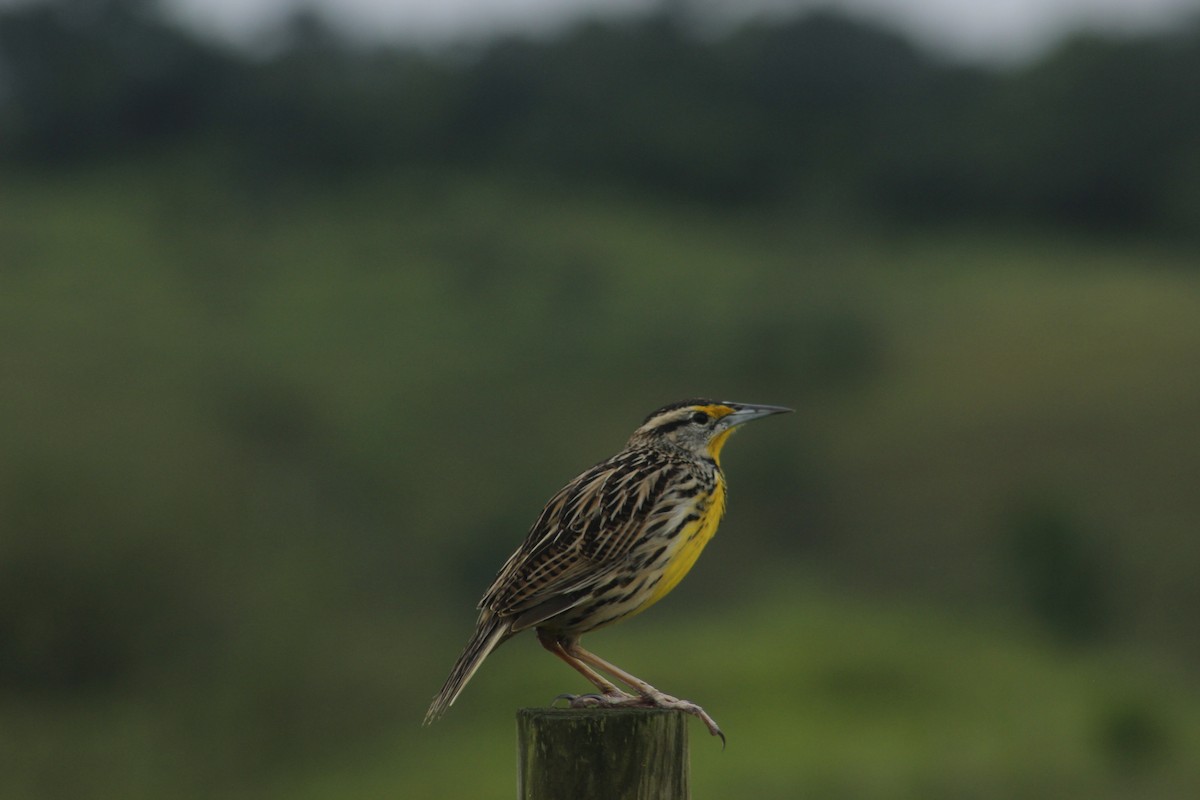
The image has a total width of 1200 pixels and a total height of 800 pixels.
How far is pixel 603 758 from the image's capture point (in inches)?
129

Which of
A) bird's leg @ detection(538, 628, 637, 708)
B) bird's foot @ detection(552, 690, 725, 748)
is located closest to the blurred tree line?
bird's leg @ detection(538, 628, 637, 708)

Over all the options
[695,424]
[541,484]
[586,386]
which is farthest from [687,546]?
[586,386]

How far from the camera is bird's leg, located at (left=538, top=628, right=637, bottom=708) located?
12.0 ft

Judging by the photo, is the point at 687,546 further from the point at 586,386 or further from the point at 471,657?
the point at 586,386

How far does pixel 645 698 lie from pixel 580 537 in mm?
554

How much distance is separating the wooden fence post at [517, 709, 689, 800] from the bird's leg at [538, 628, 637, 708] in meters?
0.25

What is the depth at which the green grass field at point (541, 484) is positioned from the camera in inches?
1176

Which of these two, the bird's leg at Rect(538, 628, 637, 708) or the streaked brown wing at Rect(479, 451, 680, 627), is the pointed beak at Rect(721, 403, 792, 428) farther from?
the bird's leg at Rect(538, 628, 637, 708)

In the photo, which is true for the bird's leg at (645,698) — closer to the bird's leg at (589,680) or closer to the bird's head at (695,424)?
the bird's leg at (589,680)

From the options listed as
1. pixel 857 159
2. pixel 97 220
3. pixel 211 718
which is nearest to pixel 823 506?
pixel 211 718

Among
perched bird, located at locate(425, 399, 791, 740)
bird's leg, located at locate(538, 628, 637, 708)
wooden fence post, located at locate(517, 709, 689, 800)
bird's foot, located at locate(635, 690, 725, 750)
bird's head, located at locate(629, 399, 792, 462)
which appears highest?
bird's head, located at locate(629, 399, 792, 462)

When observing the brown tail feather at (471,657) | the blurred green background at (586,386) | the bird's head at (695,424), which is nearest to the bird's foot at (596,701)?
the brown tail feather at (471,657)

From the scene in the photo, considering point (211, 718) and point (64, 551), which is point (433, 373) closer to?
point (211, 718)

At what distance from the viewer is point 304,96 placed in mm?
80500
